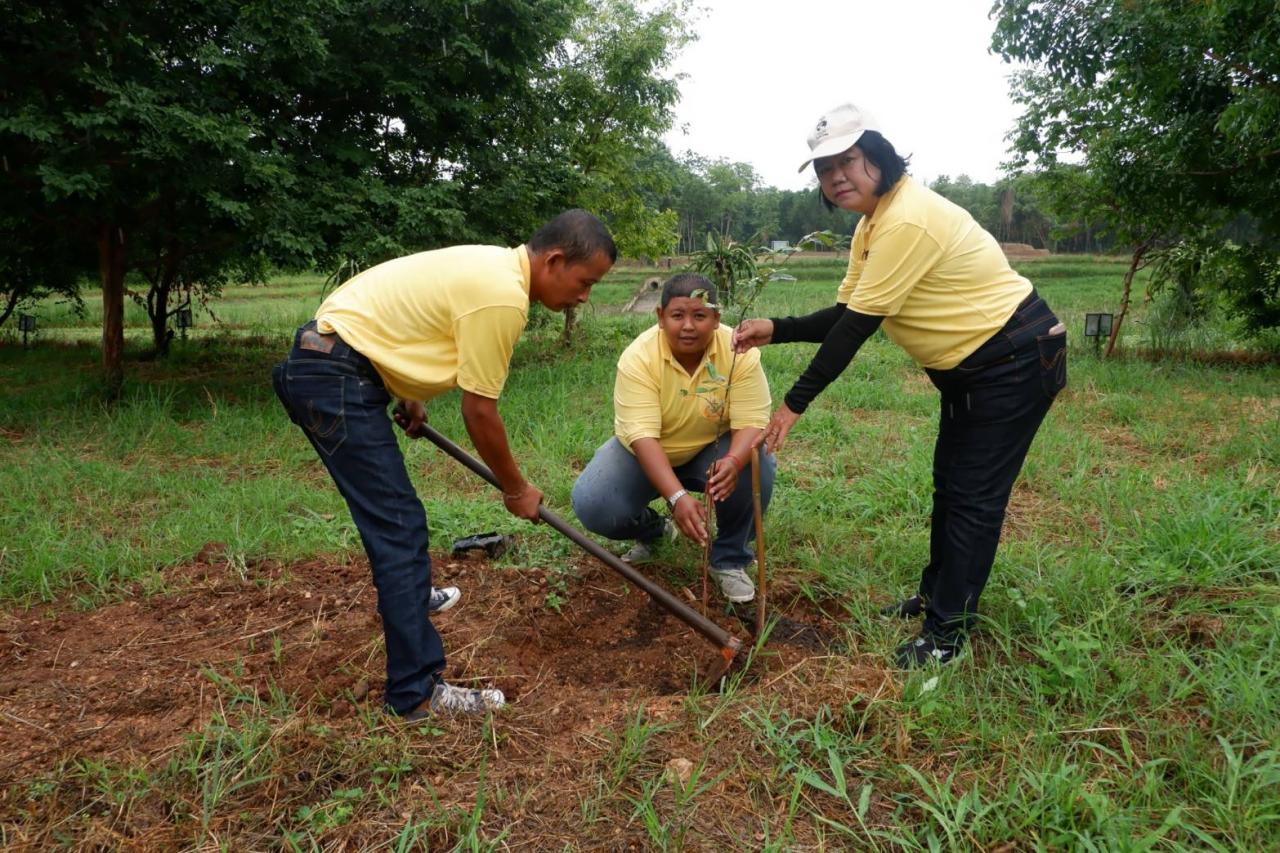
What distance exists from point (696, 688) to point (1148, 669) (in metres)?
1.27

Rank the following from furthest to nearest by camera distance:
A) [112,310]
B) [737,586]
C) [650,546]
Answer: [112,310]
[650,546]
[737,586]

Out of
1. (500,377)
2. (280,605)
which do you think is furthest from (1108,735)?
(280,605)

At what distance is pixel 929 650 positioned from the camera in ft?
7.92

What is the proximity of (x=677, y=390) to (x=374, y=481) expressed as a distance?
117 centimetres

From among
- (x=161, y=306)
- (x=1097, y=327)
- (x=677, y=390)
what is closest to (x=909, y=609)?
(x=677, y=390)

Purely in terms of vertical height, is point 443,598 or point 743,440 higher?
point 743,440

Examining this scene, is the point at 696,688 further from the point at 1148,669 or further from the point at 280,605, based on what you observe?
the point at 280,605

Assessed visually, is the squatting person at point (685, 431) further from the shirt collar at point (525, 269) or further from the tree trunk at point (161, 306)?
the tree trunk at point (161, 306)

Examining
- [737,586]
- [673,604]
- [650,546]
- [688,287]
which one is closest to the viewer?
[673,604]

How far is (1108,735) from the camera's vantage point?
2049mm

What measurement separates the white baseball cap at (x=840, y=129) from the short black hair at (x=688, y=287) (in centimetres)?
57

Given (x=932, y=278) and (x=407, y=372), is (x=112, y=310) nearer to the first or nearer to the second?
(x=407, y=372)

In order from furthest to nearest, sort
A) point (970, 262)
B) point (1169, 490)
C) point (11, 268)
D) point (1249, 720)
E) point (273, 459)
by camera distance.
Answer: point (11, 268) < point (273, 459) < point (1169, 490) < point (970, 262) < point (1249, 720)

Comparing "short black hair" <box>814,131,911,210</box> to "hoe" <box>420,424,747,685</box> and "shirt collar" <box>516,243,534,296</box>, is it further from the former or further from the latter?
A: "hoe" <box>420,424,747,685</box>
